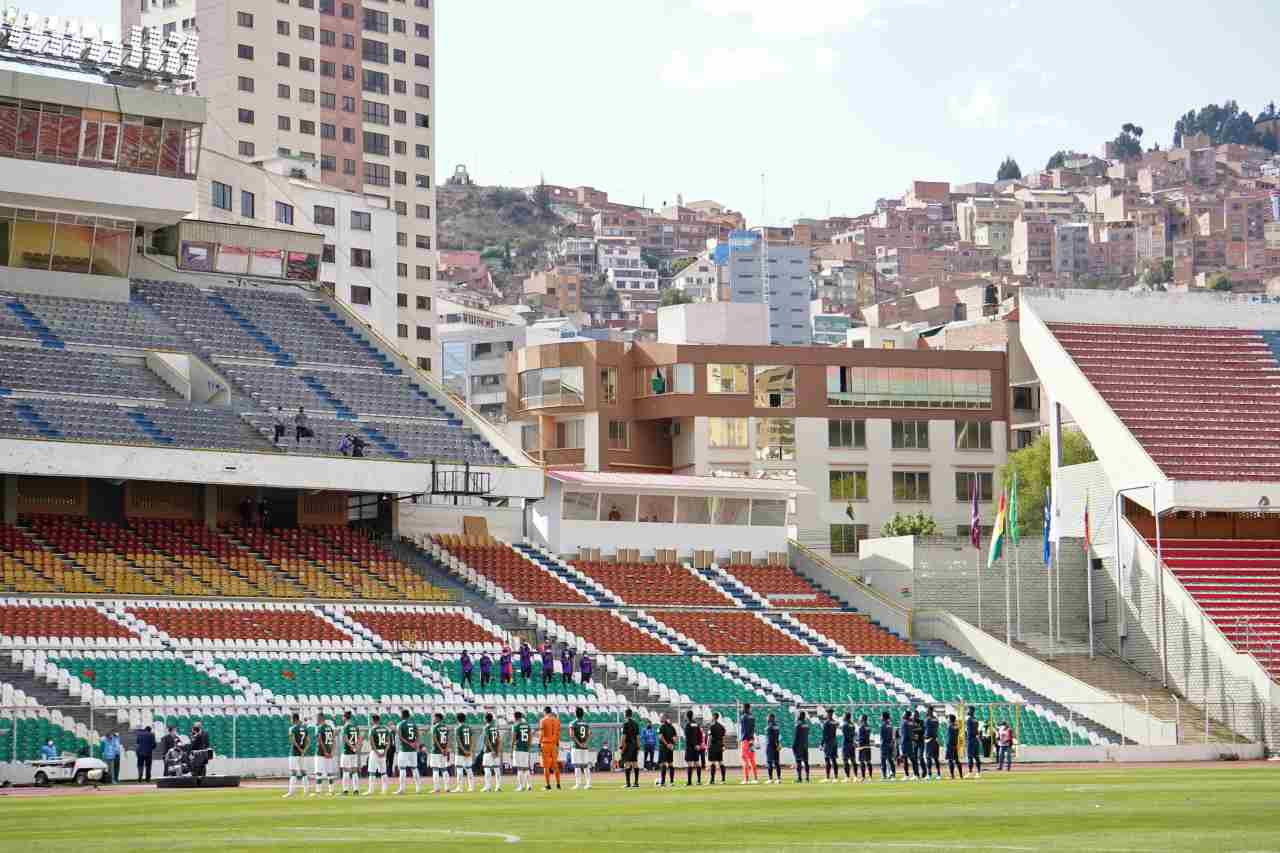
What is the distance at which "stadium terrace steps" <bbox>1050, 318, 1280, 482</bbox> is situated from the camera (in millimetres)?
65812

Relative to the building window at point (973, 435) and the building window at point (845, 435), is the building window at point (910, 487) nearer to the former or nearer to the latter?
the building window at point (845, 435)

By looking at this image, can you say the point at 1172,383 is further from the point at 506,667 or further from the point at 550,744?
the point at 550,744

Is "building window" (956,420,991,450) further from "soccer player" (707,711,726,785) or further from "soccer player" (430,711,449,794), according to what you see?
"soccer player" (430,711,449,794)

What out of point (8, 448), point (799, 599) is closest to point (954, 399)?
point (799, 599)

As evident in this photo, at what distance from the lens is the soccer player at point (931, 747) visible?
41.9 m

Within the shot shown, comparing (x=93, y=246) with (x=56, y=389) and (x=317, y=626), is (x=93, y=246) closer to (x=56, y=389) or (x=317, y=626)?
(x=56, y=389)

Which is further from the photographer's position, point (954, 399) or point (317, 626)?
point (954, 399)

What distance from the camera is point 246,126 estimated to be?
135250 millimetres

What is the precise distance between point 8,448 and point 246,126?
280ft

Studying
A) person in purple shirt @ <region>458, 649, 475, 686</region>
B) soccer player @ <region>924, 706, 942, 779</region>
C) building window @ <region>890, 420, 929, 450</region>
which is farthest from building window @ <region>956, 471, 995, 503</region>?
soccer player @ <region>924, 706, 942, 779</region>

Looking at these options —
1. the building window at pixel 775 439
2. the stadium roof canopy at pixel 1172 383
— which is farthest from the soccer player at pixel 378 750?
the building window at pixel 775 439

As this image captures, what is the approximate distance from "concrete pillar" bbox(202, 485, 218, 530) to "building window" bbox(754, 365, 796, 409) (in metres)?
35.3

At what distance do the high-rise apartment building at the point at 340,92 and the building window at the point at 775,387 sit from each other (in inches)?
1785

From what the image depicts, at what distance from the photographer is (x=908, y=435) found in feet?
300
